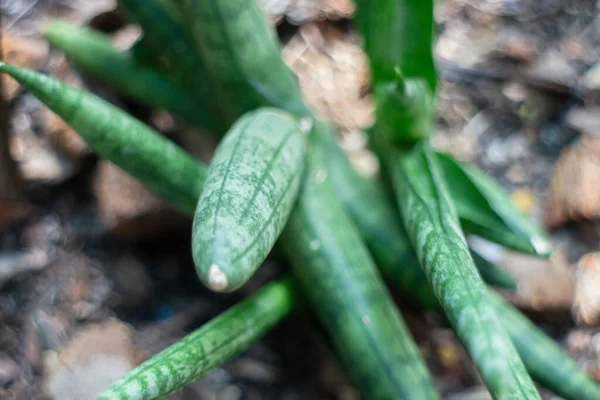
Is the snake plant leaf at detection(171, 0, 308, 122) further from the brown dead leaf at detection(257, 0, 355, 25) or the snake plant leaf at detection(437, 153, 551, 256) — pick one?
the brown dead leaf at detection(257, 0, 355, 25)

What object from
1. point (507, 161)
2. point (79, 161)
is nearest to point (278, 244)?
point (79, 161)

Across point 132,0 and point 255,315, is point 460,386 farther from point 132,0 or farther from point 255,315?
point 132,0

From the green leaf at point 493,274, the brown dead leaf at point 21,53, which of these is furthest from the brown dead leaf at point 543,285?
the brown dead leaf at point 21,53

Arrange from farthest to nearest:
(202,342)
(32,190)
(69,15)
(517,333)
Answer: (69,15) < (32,190) < (517,333) < (202,342)

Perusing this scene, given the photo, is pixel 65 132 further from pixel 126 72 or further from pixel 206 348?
pixel 206 348

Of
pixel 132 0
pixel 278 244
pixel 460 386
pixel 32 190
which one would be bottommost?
pixel 460 386

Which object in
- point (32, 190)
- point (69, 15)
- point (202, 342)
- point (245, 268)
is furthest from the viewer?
point (69, 15)

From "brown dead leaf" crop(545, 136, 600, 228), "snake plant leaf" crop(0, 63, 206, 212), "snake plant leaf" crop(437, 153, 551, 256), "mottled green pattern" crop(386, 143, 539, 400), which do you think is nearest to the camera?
"mottled green pattern" crop(386, 143, 539, 400)

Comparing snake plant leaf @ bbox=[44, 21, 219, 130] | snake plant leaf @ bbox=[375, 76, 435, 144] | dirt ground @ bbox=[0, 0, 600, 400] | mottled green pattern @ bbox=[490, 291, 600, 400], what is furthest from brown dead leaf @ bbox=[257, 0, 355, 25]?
mottled green pattern @ bbox=[490, 291, 600, 400]
